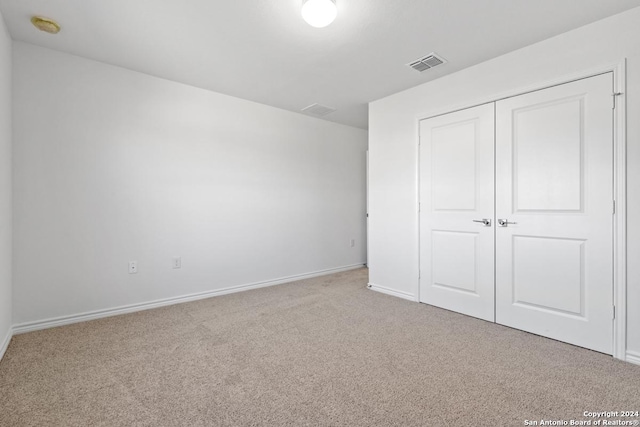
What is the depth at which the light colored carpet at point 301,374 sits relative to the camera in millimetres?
1463

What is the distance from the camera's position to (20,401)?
5.10 ft

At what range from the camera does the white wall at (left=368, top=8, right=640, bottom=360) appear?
6.44ft

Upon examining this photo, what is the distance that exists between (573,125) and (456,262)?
148 cm

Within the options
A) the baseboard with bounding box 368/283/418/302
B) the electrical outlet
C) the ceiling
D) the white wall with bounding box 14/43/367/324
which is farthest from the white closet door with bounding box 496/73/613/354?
the electrical outlet

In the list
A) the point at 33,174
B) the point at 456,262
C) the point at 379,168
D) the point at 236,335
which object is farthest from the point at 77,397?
the point at 379,168

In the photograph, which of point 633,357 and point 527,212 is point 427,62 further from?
point 633,357

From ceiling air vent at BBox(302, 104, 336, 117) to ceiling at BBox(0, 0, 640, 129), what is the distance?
78 centimetres

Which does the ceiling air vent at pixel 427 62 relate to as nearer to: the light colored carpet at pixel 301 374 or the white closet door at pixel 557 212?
the white closet door at pixel 557 212

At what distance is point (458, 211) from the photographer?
2.91 m

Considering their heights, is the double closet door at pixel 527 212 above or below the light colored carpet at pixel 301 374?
above

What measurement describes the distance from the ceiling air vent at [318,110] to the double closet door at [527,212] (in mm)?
1447

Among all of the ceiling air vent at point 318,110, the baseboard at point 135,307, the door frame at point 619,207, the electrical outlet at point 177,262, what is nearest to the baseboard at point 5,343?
the baseboard at point 135,307

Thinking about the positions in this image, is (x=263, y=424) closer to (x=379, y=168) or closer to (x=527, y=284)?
(x=527, y=284)

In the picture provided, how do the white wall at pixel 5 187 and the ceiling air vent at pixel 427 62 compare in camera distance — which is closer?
the white wall at pixel 5 187
